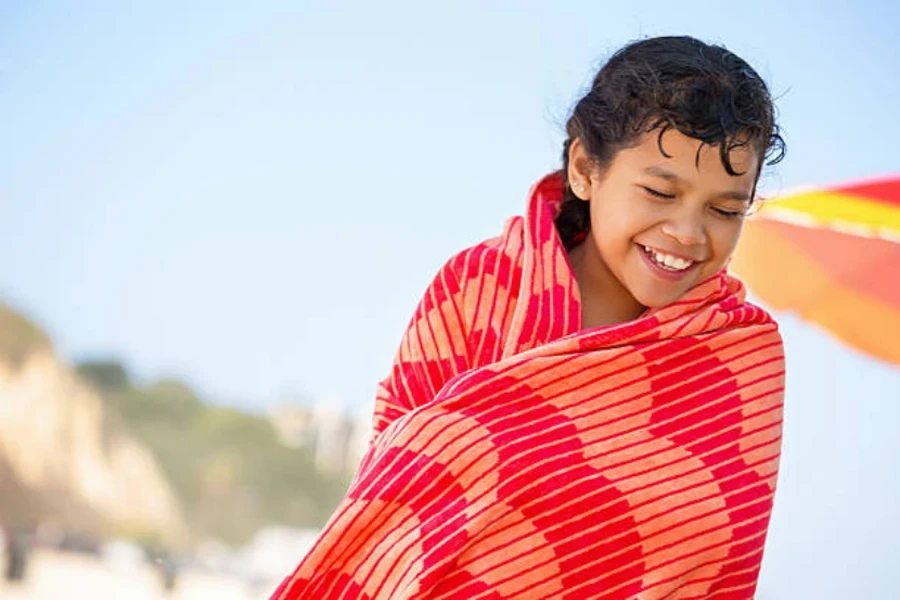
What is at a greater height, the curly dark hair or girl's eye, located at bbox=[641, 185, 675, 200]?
the curly dark hair

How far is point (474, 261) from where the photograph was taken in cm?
232

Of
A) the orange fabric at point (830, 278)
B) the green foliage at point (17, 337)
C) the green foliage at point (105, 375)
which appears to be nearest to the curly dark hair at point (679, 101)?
the orange fabric at point (830, 278)

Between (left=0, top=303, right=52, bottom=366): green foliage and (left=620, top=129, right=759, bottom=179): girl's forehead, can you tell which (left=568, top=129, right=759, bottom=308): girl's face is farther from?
(left=0, top=303, right=52, bottom=366): green foliage

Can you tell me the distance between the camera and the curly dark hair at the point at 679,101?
7.06 feet

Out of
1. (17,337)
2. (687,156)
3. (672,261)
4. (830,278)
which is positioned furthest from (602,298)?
(17,337)

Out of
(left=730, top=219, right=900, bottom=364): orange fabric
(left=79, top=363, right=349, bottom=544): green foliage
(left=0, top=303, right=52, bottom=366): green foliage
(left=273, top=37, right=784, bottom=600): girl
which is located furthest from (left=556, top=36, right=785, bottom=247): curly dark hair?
(left=79, top=363, right=349, bottom=544): green foliage

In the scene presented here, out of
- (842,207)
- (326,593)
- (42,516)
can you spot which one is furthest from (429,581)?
(42,516)

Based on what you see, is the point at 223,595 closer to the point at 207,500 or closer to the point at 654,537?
the point at 654,537

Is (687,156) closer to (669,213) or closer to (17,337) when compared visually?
(669,213)

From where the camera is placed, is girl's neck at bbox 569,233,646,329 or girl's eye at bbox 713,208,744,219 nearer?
girl's eye at bbox 713,208,744,219

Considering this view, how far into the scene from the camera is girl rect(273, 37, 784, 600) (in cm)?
206

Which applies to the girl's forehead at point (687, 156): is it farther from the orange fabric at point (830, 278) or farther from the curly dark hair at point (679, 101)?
the orange fabric at point (830, 278)

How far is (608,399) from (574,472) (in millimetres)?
124

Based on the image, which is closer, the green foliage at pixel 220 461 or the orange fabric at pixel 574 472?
the orange fabric at pixel 574 472
